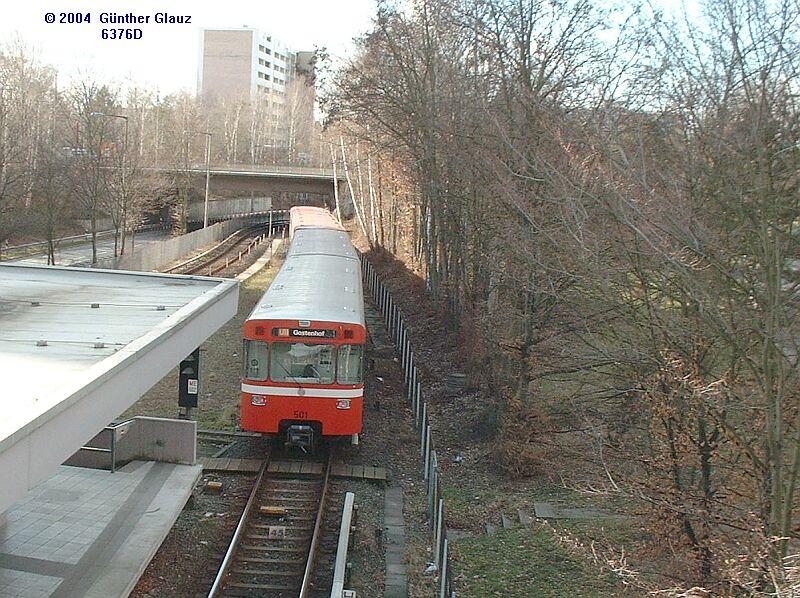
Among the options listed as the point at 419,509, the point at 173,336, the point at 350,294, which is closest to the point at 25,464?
the point at 173,336

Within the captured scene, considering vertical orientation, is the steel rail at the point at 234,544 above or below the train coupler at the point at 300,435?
below

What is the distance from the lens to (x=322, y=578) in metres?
10.9

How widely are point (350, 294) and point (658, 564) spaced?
890cm

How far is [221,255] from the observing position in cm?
5178

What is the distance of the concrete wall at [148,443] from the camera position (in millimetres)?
13898

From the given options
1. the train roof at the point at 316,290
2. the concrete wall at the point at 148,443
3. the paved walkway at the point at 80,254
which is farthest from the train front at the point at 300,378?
the paved walkway at the point at 80,254

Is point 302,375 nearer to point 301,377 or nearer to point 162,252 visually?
point 301,377

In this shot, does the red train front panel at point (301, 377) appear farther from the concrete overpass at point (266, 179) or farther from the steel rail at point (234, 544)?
the concrete overpass at point (266, 179)

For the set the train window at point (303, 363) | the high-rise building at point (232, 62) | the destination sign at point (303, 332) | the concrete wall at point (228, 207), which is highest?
the high-rise building at point (232, 62)

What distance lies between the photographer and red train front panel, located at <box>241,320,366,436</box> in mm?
14945

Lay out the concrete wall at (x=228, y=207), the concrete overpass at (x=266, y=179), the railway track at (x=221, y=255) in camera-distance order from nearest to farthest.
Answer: the railway track at (x=221, y=255), the concrete overpass at (x=266, y=179), the concrete wall at (x=228, y=207)

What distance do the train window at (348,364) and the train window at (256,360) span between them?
3.81 feet

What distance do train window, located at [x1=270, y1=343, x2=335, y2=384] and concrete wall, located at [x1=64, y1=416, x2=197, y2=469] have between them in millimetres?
1732

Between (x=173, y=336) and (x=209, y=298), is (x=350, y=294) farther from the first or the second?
(x=173, y=336)
